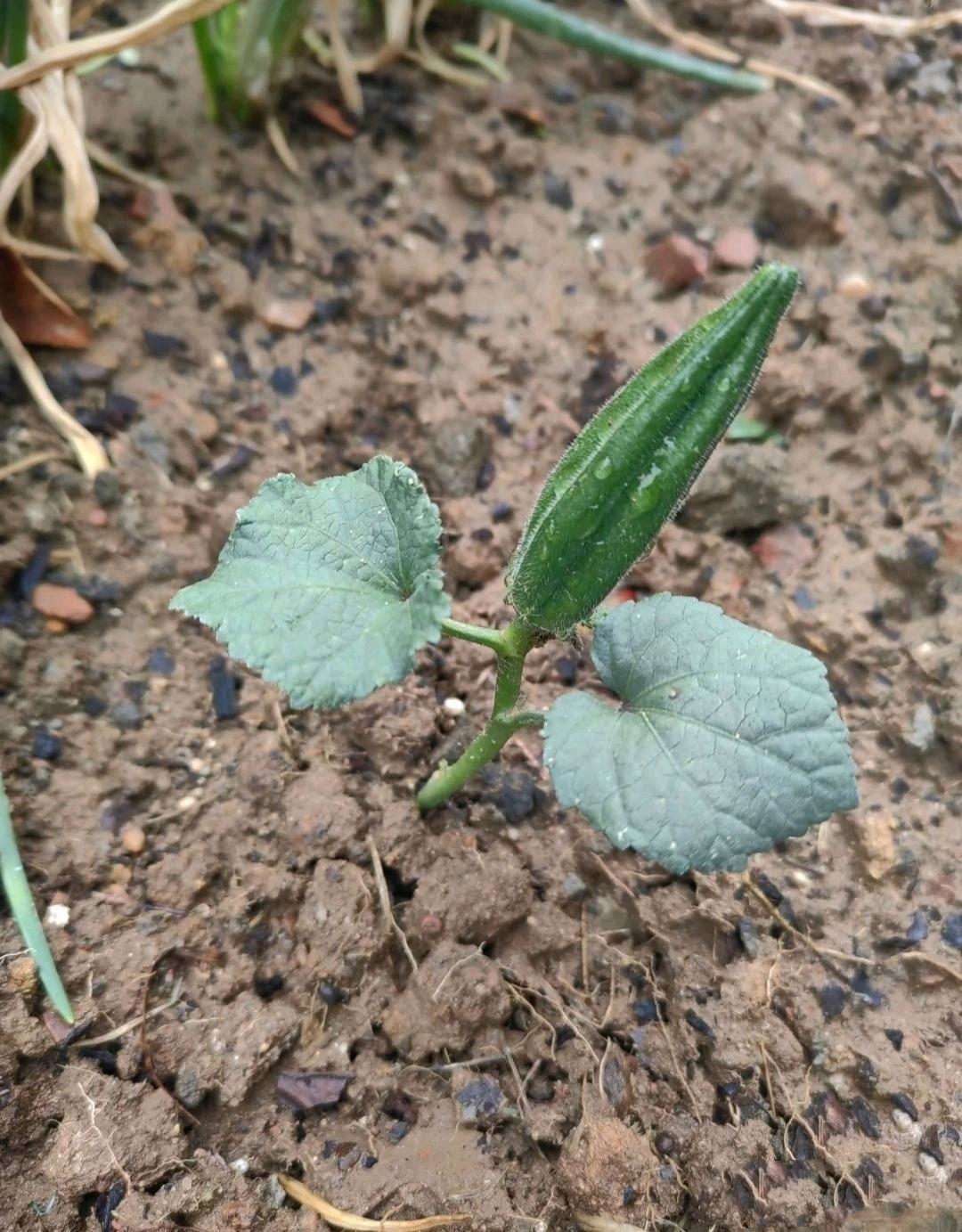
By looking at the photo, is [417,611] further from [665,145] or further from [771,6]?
[771,6]

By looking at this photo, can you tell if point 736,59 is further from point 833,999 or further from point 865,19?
point 833,999

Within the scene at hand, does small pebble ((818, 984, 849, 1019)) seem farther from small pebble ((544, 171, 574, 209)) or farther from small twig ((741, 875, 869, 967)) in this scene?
small pebble ((544, 171, 574, 209))

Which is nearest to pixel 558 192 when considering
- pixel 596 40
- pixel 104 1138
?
pixel 596 40

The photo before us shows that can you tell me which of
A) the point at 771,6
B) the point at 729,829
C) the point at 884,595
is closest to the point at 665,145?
the point at 771,6

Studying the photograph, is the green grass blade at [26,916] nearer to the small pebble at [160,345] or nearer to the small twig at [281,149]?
the small pebble at [160,345]

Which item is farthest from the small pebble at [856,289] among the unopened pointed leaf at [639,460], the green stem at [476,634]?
the green stem at [476,634]

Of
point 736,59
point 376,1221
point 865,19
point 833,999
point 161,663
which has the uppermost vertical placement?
point 865,19
